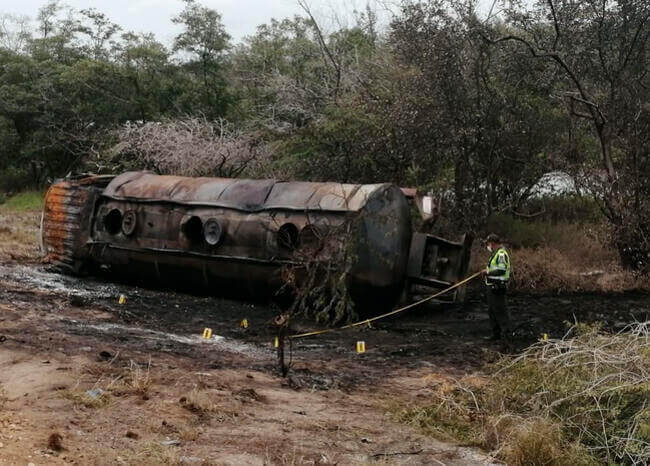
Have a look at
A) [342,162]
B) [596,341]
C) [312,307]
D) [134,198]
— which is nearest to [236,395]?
[596,341]

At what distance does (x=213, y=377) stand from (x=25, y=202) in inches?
1020

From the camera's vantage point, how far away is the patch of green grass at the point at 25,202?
2953 cm

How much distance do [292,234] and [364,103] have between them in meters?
6.48

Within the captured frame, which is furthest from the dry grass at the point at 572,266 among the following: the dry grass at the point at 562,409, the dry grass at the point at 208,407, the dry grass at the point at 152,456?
the dry grass at the point at 152,456

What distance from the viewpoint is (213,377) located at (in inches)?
309

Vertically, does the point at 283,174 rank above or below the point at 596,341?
above

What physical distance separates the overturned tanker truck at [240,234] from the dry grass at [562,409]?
4.08 metres

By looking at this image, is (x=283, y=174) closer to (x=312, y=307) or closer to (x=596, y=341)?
(x=312, y=307)

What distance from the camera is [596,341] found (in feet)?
23.0

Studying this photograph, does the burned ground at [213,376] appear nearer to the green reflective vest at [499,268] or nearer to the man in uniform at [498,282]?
the man in uniform at [498,282]

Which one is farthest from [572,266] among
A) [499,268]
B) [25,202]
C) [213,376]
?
[25,202]

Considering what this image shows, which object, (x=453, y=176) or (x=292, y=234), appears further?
(x=453, y=176)

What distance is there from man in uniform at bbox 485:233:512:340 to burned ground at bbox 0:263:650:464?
40 cm

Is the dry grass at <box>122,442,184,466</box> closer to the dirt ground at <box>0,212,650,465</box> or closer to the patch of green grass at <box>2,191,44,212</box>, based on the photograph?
the dirt ground at <box>0,212,650,465</box>
